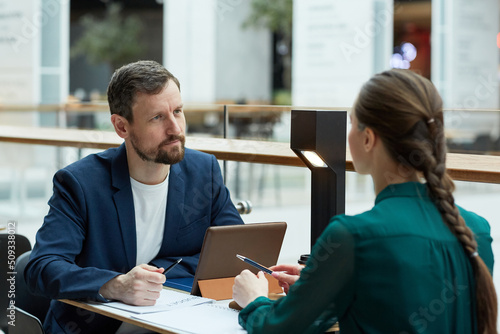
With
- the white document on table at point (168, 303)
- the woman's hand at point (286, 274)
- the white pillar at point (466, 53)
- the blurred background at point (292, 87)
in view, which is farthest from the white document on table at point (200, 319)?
the white pillar at point (466, 53)

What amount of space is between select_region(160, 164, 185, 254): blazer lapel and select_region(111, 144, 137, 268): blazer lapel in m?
0.10

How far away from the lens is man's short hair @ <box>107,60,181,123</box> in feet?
6.68

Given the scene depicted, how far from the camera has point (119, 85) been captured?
208 cm

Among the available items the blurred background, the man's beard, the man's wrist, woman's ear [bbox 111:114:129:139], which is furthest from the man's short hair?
the blurred background

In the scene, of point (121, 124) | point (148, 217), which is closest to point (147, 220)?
point (148, 217)

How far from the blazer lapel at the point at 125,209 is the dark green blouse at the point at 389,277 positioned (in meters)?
0.80

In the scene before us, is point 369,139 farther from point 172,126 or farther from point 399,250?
point 172,126

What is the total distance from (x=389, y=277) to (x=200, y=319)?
0.49 m

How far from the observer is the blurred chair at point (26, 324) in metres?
2.01

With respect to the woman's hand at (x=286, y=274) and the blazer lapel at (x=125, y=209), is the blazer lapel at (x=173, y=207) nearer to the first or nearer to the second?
the blazer lapel at (x=125, y=209)

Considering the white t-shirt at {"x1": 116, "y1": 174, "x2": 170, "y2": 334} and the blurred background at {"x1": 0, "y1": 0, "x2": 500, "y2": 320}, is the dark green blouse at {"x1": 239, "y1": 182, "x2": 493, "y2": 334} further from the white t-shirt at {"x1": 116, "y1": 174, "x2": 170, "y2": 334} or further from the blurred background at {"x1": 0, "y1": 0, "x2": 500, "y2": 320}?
the blurred background at {"x1": 0, "y1": 0, "x2": 500, "y2": 320}

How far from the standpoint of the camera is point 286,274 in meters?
1.66

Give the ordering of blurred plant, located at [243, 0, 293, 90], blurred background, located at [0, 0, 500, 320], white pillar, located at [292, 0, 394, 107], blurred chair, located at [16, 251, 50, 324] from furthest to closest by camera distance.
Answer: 1. blurred plant, located at [243, 0, 293, 90]
2. white pillar, located at [292, 0, 394, 107]
3. blurred background, located at [0, 0, 500, 320]
4. blurred chair, located at [16, 251, 50, 324]

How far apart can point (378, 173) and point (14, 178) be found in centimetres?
570
